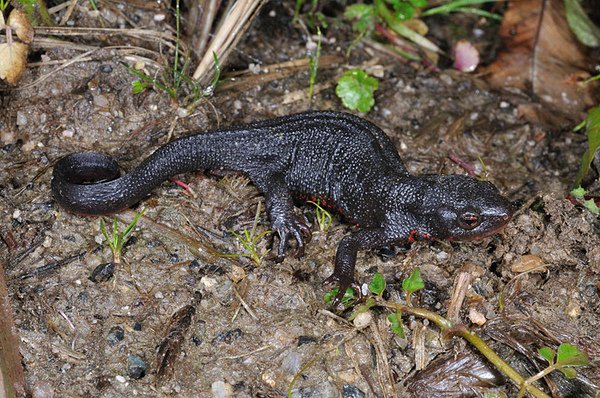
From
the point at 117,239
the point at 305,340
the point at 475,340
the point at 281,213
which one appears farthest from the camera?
the point at 281,213

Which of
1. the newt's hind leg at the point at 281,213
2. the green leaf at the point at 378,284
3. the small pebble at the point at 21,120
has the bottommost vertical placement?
the newt's hind leg at the point at 281,213

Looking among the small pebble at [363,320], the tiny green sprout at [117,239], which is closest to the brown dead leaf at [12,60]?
the tiny green sprout at [117,239]

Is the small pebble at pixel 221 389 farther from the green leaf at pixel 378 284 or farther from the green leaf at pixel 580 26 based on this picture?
the green leaf at pixel 580 26

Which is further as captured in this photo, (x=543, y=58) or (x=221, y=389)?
(x=543, y=58)

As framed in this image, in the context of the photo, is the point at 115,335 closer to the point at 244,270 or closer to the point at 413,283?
the point at 244,270

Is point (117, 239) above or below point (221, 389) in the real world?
above

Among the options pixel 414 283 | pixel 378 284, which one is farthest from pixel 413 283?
pixel 378 284
